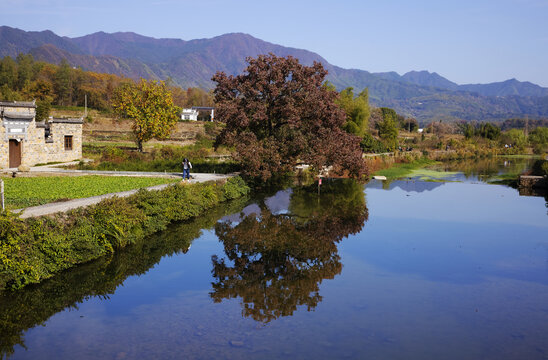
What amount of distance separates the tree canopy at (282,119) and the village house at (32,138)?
41.7ft

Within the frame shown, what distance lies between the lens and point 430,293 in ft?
43.3

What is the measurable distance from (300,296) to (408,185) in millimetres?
26557

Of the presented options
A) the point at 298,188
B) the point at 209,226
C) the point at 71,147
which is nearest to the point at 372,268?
the point at 209,226

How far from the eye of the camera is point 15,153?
32531mm

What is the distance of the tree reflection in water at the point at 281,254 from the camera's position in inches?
499

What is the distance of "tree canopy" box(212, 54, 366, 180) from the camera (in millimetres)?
29594

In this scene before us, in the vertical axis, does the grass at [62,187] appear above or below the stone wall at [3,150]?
below

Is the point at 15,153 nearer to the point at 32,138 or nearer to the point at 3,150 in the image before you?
the point at 3,150

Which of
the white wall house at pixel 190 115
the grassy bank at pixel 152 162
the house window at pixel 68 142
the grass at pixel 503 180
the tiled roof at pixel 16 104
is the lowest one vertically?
the grass at pixel 503 180

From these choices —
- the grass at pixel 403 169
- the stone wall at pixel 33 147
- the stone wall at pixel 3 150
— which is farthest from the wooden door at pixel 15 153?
the grass at pixel 403 169

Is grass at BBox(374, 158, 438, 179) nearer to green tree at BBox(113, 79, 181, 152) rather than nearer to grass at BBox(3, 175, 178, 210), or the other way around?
green tree at BBox(113, 79, 181, 152)

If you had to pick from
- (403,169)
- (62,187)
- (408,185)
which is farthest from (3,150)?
(403,169)

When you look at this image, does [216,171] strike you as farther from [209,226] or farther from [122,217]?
[122,217]

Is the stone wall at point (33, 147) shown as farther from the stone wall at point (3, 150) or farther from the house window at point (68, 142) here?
the house window at point (68, 142)
